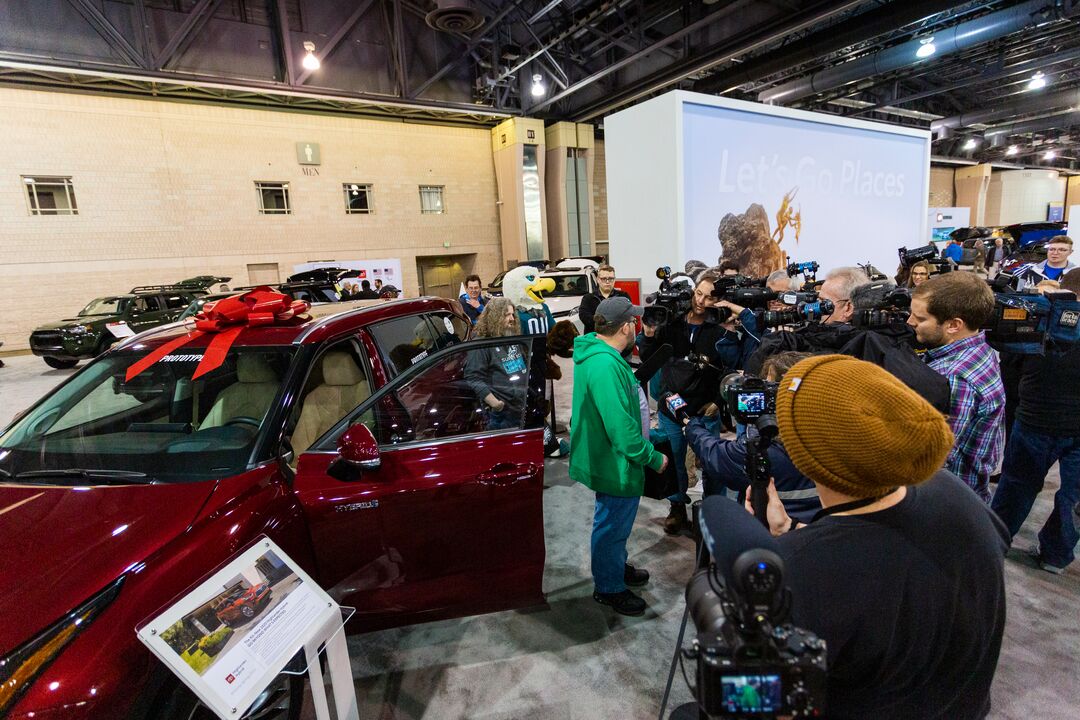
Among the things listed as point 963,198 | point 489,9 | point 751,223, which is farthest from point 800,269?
point 963,198

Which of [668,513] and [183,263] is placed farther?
[183,263]

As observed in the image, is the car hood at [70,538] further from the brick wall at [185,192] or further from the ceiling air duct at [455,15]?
the brick wall at [185,192]

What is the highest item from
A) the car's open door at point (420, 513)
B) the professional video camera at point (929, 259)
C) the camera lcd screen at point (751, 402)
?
the professional video camera at point (929, 259)

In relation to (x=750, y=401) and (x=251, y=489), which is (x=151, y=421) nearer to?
(x=251, y=489)

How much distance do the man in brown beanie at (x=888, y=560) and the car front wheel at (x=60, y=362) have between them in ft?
41.7

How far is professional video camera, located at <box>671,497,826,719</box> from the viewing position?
2.24ft

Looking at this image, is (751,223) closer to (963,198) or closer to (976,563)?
(976,563)

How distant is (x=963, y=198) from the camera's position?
2623 centimetres

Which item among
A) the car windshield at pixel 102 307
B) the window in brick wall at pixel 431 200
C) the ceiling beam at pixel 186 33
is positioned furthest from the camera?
the window in brick wall at pixel 431 200

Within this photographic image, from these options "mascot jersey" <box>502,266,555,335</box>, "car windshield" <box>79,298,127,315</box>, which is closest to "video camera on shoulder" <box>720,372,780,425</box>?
"mascot jersey" <box>502,266,555,335</box>

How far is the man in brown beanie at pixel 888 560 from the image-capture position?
0.83 metres

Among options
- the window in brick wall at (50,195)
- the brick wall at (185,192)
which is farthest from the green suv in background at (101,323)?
the window in brick wall at (50,195)

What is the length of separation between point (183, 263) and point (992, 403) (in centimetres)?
1622


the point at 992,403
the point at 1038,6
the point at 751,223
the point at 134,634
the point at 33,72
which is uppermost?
the point at 33,72
